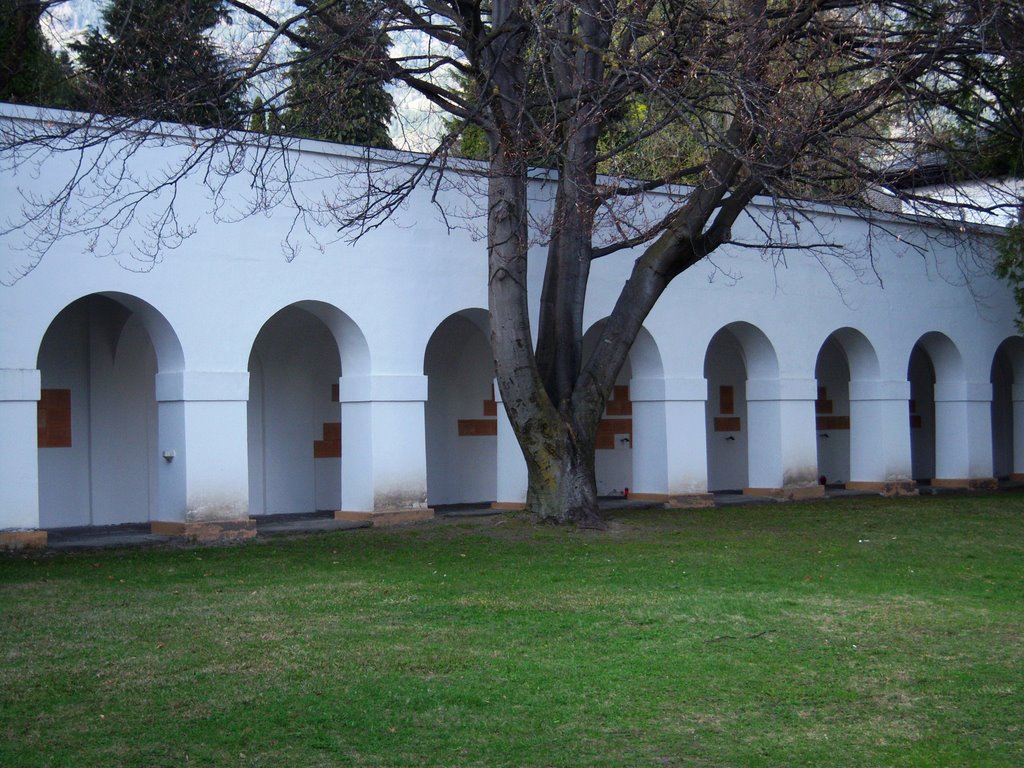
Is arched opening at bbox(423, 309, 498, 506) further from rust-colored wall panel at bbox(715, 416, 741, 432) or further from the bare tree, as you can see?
rust-colored wall panel at bbox(715, 416, 741, 432)

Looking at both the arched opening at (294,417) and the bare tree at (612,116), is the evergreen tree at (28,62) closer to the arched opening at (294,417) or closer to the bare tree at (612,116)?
the bare tree at (612,116)

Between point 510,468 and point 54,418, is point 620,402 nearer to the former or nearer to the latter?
point 510,468

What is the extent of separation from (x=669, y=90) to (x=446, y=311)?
5.25 meters

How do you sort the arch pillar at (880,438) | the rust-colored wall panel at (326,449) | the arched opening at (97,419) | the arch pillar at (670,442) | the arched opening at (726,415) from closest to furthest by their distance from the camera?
the arched opening at (97,419) → the rust-colored wall panel at (326,449) → the arch pillar at (670,442) → the arch pillar at (880,438) → the arched opening at (726,415)

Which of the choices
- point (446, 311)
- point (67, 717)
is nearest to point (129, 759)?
point (67, 717)

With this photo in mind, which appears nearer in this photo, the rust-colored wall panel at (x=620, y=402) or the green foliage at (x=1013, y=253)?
the green foliage at (x=1013, y=253)

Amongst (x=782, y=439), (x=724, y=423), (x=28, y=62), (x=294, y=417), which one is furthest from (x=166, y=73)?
(x=724, y=423)

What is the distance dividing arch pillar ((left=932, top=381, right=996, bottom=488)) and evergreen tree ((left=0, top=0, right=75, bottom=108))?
14232 millimetres

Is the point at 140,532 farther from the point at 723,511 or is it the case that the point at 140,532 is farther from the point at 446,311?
the point at 723,511

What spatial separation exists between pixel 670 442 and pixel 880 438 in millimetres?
4387

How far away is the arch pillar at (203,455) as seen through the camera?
1315 centimetres

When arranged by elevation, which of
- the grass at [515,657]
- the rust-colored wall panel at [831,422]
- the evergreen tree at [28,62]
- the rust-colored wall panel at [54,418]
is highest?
the evergreen tree at [28,62]

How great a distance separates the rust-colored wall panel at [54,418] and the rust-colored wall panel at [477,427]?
5.78 metres

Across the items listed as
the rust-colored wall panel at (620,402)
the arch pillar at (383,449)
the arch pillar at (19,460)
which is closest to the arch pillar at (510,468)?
the arch pillar at (383,449)
